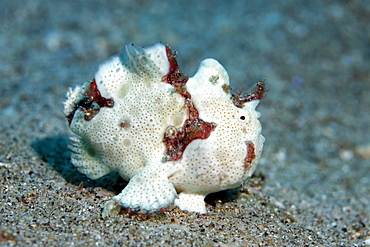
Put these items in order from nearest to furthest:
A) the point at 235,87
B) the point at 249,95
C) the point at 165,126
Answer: the point at 165,126, the point at 249,95, the point at 235,87

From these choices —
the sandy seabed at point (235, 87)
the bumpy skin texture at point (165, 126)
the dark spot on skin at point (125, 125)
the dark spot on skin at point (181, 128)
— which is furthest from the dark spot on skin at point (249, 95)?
the sandy seabed at point (235, 87)

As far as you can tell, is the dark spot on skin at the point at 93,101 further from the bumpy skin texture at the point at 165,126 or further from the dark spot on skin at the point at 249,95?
the dark spot on skin at the point at 249,95

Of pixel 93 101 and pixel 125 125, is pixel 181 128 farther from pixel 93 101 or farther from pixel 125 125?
pixel 93 101

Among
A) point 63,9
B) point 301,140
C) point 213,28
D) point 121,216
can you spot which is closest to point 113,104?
point 121,216

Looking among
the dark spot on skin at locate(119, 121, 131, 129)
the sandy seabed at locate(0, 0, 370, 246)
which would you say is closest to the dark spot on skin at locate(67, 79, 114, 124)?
the dark spot on skin at locate(119, 121, 131, 129)

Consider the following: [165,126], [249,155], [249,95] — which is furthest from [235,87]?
[165,126]

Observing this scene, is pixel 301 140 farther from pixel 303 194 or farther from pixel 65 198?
pixel 65 198
